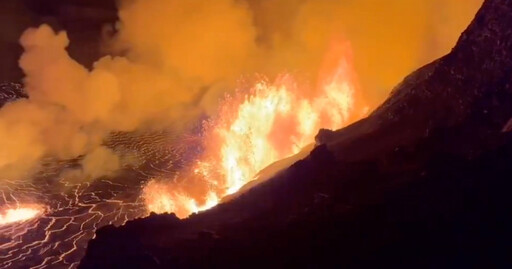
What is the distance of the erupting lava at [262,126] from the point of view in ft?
72.8

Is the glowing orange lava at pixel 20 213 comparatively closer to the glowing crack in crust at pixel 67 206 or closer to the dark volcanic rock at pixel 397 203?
the glowing crack in crust at pixel 67 206

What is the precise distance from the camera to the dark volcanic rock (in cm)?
863

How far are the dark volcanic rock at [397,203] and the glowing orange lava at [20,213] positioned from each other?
1130cm

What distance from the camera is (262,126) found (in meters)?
26.5

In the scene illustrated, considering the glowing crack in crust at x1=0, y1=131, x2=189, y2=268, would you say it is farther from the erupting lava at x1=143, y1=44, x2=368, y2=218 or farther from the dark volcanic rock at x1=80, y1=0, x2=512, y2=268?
the dark volcanic rock at x1=80, y1=0, x2=512, y2=268

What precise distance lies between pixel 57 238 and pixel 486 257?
46.1ft

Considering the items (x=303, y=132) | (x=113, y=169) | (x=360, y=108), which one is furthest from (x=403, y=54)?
(x=113, y=169)

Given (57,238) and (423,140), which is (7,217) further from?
(423,140)

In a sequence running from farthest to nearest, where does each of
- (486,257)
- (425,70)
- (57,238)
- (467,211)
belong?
1. (57,238)
2. (425,70)
3. (467,211)
4. (486,257)

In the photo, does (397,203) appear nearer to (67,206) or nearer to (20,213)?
(67,206)

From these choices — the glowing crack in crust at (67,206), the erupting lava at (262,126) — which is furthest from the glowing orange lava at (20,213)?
the erupting lava at (262,126)

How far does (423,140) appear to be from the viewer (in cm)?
1038

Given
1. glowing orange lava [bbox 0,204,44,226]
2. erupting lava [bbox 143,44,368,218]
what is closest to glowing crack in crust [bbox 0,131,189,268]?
glowing orange lava [bbox 0,204,44,226]

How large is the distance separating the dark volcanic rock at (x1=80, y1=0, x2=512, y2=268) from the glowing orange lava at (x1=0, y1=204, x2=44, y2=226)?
37.1 feet
